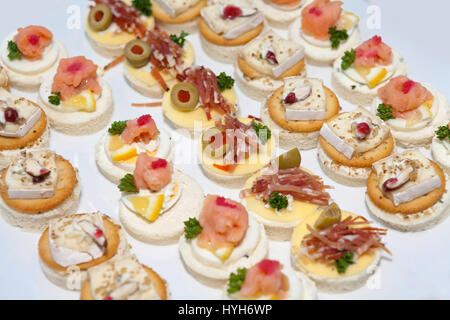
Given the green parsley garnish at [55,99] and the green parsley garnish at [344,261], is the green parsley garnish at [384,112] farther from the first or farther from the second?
the green parsley garnish at [55,99]

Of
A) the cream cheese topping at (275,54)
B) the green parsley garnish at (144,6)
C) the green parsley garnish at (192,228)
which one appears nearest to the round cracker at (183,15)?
the green parsley garnish at (144,6)

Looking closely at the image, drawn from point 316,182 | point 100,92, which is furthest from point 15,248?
point 316,182

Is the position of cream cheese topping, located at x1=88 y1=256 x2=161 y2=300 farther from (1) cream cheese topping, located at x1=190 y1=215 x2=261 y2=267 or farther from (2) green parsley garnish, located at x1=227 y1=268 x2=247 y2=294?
(2) green parsley garnish, located at x1=227 y1=268 x2=247 y2=294

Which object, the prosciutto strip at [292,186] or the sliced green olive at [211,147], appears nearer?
the prosciutto strip at [292,186]

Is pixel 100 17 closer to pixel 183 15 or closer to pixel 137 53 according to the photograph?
pixel 137 53

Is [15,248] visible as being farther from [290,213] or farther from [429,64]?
[429,64]

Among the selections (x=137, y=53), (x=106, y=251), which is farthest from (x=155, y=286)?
(x=137, y=53)
